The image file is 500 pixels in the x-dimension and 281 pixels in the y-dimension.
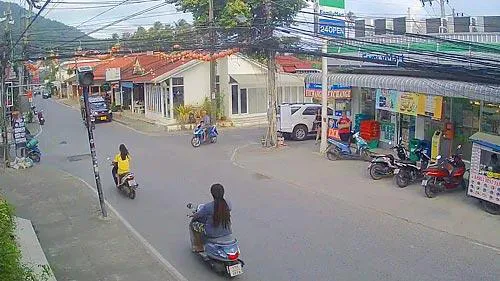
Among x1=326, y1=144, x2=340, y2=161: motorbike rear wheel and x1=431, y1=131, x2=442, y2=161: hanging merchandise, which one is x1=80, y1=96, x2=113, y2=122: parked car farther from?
x1=431, y1=131, x2=442, y2=161: hanging merchandise

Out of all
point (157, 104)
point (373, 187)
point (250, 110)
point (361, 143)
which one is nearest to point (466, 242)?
point (373, 187)

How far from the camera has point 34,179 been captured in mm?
16609

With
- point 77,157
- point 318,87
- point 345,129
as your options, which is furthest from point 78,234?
point 318,87

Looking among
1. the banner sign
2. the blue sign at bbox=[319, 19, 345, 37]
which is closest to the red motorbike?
the banner sign

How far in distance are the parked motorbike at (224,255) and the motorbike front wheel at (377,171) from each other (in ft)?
26.1

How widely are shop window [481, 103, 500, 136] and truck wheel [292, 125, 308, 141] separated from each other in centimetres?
957

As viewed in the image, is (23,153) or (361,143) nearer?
(361,143)

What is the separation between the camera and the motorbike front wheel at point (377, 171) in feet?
50.9

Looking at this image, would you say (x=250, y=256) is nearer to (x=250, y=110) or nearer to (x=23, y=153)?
(x=23, y=153)

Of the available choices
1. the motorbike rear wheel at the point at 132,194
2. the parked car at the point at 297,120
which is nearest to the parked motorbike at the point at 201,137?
the parked car at the point at 297,120

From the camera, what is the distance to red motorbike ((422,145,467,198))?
13406mm

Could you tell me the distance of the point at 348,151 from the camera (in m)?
18.7

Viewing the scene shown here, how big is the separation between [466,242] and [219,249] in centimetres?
484

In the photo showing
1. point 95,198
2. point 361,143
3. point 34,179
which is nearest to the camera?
point 95,198
